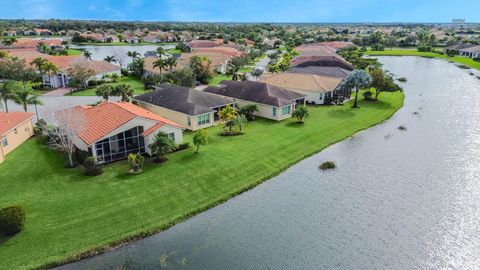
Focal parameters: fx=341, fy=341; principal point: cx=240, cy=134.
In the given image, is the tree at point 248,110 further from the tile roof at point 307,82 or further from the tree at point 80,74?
the tree at point 80,74

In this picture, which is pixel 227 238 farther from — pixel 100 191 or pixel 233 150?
pixel 233 150

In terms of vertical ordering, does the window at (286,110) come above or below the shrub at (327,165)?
above

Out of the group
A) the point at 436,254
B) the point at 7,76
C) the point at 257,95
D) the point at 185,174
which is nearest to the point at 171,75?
the point at 257,95

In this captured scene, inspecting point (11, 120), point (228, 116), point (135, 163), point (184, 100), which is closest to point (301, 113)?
point (228, 116)

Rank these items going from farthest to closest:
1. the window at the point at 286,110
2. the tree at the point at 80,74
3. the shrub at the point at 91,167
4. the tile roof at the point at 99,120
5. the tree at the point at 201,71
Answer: the tree at the point at 201,71
the tree at the point at 80,74
the window at the point at 286,110
the tile roof at the point at 99,120
the shrub at the point at 91,167

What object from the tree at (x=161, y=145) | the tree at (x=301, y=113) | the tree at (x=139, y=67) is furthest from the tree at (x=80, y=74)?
the tree at (x=301, y=113)

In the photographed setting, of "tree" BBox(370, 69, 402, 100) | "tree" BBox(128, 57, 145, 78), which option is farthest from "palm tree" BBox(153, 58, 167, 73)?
"tree" BBox(370, 69, 402, 100)
